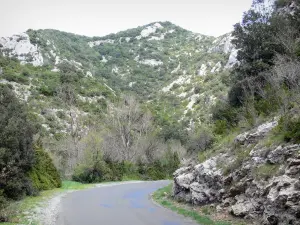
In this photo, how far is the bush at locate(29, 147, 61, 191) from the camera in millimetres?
29297

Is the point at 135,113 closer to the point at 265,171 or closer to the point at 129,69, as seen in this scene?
the point at 265,171

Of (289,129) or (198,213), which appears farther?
(198,213)

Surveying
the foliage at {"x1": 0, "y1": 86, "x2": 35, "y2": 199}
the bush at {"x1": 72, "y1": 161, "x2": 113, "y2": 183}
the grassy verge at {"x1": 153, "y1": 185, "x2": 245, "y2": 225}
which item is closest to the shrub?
the grassy verge at {"x1": 153, "y1": 185, "x2": 245, "y2": 225}

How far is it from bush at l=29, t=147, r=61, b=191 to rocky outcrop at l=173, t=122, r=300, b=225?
48.8ft

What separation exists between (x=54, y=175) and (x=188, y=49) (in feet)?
290

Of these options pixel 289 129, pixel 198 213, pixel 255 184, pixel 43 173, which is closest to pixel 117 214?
pixel 198 213

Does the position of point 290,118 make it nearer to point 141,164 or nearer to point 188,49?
point 141,164

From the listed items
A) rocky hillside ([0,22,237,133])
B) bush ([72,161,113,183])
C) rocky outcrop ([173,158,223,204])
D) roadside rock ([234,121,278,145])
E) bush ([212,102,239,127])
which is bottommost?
bush ([72,161,113,183])

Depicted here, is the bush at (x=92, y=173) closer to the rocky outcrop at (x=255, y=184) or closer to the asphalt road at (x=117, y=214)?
the asphalt road at (x=117, y=214)

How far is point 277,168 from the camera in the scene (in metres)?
13.4

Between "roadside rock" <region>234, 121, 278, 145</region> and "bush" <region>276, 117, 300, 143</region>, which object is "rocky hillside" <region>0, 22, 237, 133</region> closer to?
"roadside rock" <region>234, 121, 278, 145</region>

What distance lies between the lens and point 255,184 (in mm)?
13930

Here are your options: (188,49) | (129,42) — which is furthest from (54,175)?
(129,42)

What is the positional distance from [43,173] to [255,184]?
22.9 meters
